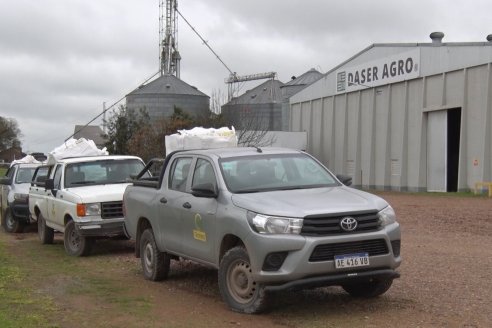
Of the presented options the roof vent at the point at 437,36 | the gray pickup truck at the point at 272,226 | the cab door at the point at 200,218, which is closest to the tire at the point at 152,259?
the gray pickup truck at the point at 272,226

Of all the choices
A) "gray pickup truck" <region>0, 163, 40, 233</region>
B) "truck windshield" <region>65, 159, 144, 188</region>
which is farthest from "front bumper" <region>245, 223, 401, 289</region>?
"gray pickup truck" <region>0, 163, 40, 233</region>

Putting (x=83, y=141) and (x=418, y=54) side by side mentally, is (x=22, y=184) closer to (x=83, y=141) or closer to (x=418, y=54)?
(x=83, y=141)

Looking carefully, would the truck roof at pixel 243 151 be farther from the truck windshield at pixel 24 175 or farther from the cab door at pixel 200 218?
the truck windshield at pixel 24 175

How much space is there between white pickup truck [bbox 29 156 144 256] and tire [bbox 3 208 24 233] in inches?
130

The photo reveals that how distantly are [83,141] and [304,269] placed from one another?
1113 centimetres

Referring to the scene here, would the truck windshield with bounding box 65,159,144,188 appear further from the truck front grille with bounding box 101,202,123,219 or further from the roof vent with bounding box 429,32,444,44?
the roof vent with bounding box 429,32,444,44

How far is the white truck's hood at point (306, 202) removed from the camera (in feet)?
21.7

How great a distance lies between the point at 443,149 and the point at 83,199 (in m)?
26.4

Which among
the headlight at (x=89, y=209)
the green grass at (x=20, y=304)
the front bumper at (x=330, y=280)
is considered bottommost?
the green grass at (x=20, y=304)

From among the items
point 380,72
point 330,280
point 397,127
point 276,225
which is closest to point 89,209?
point 276,225

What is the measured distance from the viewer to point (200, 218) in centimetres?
777

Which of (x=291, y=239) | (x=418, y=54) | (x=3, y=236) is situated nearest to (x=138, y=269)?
(x=291, y=239)

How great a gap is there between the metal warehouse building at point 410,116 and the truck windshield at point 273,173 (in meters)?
25.4

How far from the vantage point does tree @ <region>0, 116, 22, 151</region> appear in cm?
10906
